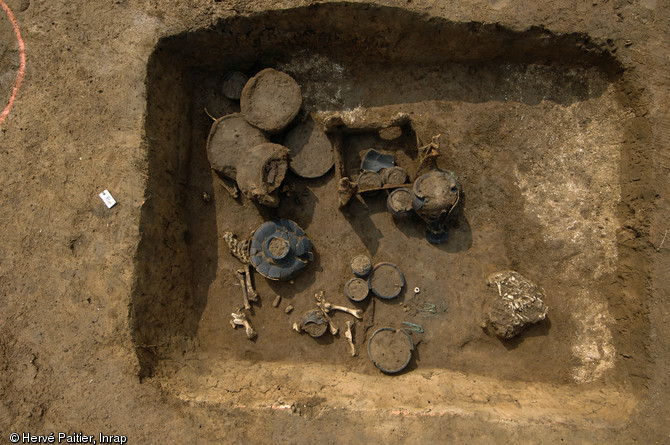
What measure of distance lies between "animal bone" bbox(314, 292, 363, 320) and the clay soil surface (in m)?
0.09

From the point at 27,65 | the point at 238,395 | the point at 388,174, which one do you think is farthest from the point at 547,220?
the point at 27,65

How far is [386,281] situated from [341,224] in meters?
0.97

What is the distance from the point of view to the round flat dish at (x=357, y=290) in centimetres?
482

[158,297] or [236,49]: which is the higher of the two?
[236,49]

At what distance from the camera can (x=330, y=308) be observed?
16.0 feet

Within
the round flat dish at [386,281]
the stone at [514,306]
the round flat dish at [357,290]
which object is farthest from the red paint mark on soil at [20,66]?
the stone at [514,306]

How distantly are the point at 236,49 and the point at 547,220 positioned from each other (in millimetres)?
4587

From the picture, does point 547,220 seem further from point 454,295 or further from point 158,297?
point 158,297

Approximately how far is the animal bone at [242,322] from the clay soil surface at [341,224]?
0.10 meters

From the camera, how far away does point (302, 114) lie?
502 centimetres

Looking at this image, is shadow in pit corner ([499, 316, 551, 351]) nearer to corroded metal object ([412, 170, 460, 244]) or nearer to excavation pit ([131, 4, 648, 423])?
excavation pit ([131, 4, 648, 423])

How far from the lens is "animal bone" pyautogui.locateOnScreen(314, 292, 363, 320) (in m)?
4.87

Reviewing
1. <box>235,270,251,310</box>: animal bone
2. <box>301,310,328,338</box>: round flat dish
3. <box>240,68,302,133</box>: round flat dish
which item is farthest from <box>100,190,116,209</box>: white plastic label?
<box>301,310,328,338</box>: round flat dish

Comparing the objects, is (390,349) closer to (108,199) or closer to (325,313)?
(325,313)
